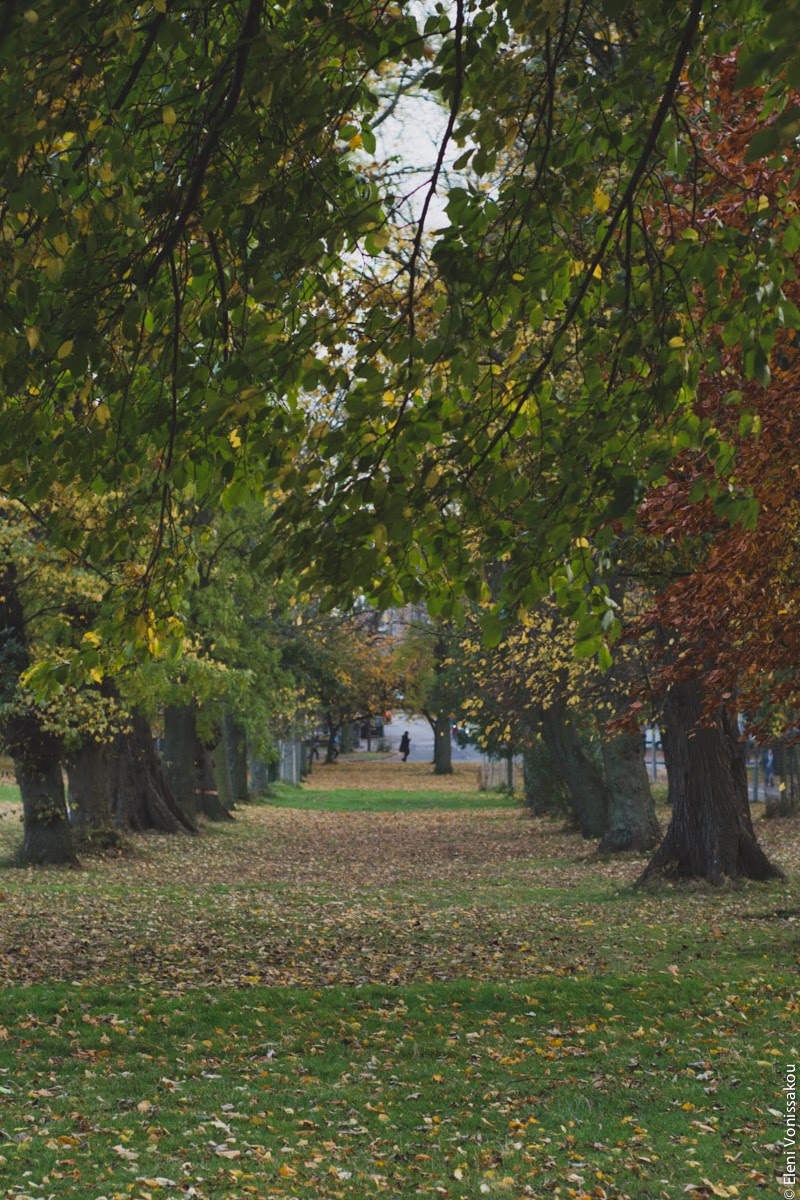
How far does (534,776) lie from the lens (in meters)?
32.5

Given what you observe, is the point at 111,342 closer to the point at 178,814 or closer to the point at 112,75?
the point at 112,75

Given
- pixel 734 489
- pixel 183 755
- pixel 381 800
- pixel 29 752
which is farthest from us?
pixel 381 800

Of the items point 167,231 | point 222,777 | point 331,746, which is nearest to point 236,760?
point 222,777

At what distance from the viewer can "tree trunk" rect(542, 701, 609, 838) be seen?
80.4ft

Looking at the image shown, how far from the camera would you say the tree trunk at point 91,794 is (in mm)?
22375

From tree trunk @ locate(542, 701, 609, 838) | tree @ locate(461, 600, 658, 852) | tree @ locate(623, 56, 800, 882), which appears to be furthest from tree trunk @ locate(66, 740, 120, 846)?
tree @ locate(623, 56, 800, 882)

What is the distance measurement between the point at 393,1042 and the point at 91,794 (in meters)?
14.7

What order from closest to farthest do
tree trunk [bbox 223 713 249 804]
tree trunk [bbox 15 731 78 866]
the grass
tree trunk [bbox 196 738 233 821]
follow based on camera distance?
tree trunk [bbox 15 731 78 866] → tree trunk [bbox 196 738 233 821] → tree trunk [bbox 223 713 249 804] → the grass

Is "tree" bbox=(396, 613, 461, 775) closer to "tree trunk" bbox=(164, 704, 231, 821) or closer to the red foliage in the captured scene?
"tree trunk" bbox=(164, 704, 231, 821)

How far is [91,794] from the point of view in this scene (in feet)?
74.9

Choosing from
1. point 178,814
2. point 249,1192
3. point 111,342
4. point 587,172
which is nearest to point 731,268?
point 587,172

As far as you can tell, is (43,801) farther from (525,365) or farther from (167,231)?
(525,365)

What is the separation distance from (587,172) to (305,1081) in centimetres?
611

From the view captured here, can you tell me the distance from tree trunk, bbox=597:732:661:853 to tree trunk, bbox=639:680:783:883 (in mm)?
4285
